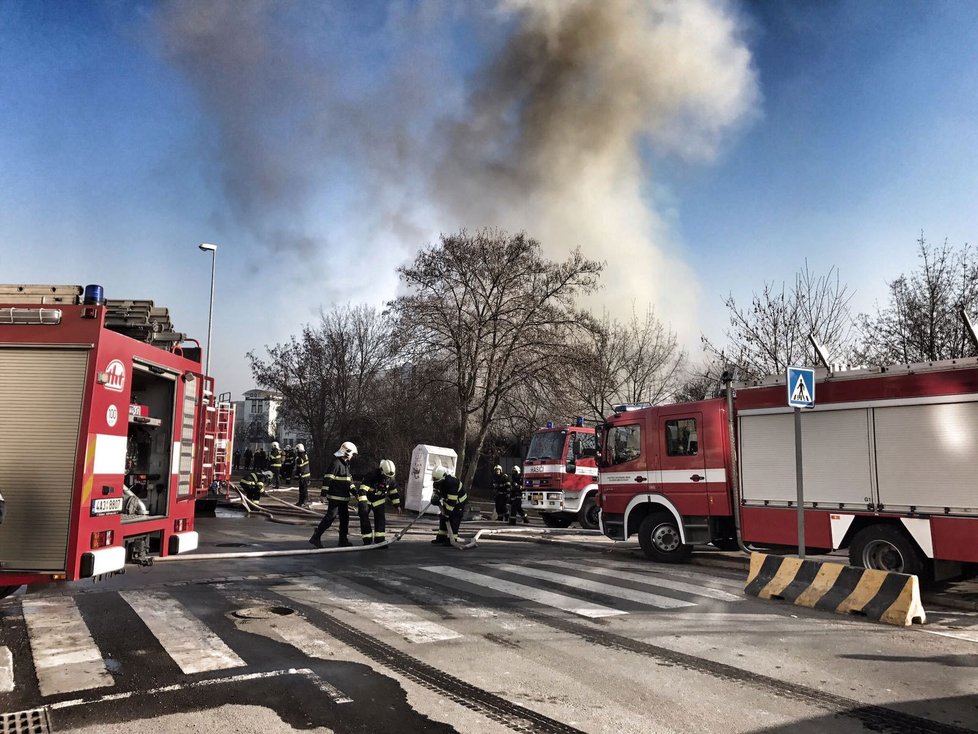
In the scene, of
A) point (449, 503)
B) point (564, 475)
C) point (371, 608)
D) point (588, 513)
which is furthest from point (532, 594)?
point (588, 513)

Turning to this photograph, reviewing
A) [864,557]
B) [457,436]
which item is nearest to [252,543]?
[864,557]

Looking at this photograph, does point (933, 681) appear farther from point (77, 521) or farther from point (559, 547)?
point (559, 547)

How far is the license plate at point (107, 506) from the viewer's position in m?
→ 5.43

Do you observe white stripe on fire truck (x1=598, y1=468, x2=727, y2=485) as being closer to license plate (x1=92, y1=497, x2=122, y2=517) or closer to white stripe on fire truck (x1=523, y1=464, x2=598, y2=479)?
white stripe on fire truck (x1=523, y1=464, x2=598, y2=479)

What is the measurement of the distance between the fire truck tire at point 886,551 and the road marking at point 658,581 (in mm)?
1545

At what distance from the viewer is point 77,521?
5230mm

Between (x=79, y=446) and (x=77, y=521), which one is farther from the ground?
(x=79, y=446)

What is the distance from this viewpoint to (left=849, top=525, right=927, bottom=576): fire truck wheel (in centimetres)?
768

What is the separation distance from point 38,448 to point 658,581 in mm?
6884

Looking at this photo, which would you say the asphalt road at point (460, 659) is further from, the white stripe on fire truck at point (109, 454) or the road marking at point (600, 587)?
the white stripe on fire truck at point (109, 454)

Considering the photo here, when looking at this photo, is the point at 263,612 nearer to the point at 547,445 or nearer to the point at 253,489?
the point at 547,445

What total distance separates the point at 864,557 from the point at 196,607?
7277mm

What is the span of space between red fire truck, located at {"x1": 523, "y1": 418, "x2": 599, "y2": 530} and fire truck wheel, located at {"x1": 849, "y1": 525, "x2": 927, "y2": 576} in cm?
850

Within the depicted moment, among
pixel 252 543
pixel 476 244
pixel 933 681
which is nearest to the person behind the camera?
pixel 933 681
